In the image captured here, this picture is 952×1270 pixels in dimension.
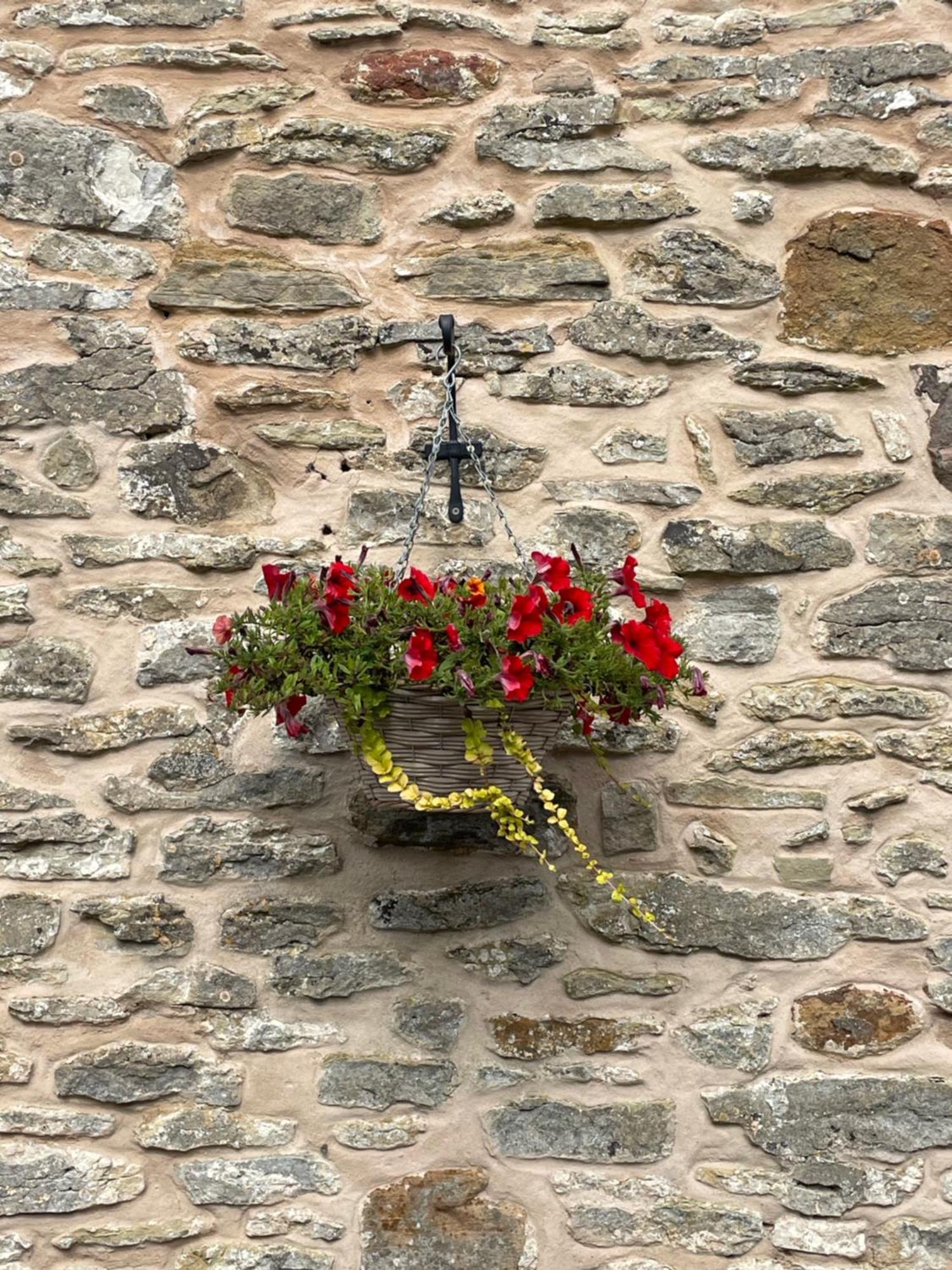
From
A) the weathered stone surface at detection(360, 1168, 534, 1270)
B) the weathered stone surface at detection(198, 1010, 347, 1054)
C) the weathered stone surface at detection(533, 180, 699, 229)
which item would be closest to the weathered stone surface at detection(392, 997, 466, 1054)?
the weathered stone surface at detection(198, 1010, 347, 1054)

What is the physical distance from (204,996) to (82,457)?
104 cm

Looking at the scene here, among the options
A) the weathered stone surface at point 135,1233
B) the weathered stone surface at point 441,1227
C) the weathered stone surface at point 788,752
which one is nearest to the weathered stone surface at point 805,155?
the weathered stone surface at point 788,752

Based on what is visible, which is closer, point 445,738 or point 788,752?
point 445,738

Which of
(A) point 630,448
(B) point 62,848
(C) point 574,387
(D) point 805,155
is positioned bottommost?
(B) point 62,848

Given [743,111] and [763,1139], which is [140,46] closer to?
[743,111]

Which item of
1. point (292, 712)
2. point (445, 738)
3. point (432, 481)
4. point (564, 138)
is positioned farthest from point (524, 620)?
point (564, 138)

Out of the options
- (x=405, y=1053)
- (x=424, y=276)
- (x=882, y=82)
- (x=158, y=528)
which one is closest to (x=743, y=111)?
(x=882, y=82)

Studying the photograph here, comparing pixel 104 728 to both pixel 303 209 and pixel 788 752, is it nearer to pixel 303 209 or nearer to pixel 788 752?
pixel 303 209

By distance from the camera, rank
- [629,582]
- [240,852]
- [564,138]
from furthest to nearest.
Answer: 1. [564,138]
2. [240,852]
3. [629,582]

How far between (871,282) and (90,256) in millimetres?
1552

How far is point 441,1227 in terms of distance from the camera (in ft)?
7.91

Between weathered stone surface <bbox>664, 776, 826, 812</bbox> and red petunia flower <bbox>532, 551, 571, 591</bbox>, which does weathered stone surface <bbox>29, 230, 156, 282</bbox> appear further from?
weathered stone surface <bbox>664, 776, 826, 812</bbox>

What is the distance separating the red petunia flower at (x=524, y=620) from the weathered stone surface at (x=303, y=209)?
98 centimetres

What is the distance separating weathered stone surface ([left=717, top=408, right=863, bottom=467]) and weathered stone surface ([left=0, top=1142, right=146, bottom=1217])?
176 centimetres
